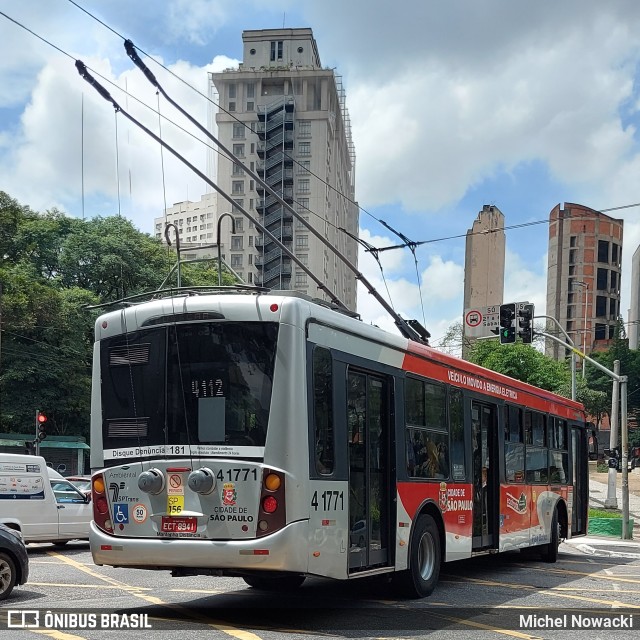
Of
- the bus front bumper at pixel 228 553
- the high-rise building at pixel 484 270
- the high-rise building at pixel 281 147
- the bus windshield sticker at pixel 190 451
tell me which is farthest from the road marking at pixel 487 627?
the high-rise building at pixel 484 270

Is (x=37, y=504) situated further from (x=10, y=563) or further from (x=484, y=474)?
(x=484, y=474)

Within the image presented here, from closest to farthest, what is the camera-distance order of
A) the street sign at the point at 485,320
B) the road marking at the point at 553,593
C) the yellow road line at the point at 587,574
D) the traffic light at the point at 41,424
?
the road marking at the point at 553,593 → the yellow road line at the point at 587,574 → the traffic light at the point at 41,424 → the street sign at the point at 485,320

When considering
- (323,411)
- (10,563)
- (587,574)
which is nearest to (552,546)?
(587,574)

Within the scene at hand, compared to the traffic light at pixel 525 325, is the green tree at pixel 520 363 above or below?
below

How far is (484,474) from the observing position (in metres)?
14.6

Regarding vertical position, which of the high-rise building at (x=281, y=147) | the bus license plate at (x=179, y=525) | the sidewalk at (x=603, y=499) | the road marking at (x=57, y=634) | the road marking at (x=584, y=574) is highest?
the high-rise building at (x=281, y=147)

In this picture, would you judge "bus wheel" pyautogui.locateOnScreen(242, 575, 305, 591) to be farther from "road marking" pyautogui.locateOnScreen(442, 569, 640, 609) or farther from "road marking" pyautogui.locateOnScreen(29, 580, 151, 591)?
"road marking" pyautogui.locateOnScreen(442, 569, 640, 609)

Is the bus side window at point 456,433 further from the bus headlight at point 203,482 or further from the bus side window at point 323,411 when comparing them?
the bus headlight at point 203,482

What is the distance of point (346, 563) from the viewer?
32.8 feet

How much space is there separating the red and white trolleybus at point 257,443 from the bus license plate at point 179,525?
0.04 feet

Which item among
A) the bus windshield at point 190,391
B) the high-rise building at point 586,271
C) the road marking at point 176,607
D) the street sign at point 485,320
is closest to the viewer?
the road marking at point 176,607

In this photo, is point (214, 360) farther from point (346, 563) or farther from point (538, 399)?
point (538, 399)

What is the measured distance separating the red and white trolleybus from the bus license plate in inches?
0.5

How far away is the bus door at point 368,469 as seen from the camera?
1036 centimetres
